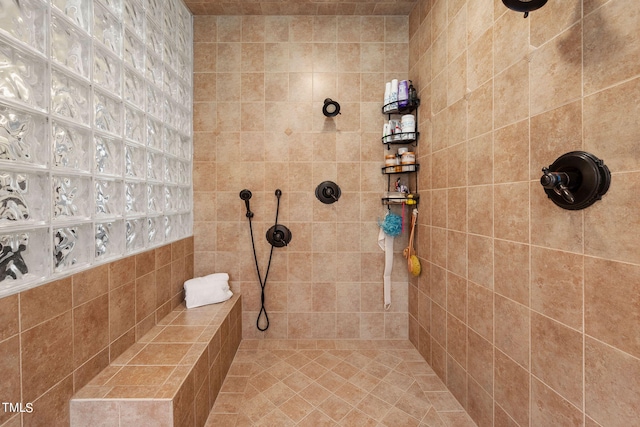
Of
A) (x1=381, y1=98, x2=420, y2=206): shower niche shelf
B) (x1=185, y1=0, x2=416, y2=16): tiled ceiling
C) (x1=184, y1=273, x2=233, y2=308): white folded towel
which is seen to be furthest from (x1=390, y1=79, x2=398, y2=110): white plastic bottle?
(x1=184, y1=273, x2=233, y2=308): white folded towel

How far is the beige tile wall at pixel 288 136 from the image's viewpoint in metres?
1.85

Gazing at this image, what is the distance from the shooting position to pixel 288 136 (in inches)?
73.1

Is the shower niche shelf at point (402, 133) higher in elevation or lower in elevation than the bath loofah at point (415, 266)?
higher

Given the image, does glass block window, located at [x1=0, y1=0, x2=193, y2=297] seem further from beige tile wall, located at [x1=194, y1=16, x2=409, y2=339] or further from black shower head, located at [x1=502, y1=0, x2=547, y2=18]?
black shower head, located at [x1=502, y1=0, x2=547, y2=18]

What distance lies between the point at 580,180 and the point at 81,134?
1733 mm

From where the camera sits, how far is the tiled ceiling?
67.8 inches

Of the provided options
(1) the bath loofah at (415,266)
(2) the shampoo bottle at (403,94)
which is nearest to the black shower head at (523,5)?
(2) the shampoo bottle at (403,94)

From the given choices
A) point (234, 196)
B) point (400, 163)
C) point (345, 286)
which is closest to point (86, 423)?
point (234, 196)

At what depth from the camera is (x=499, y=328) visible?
3.45ft

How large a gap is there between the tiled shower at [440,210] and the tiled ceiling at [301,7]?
0.14 ft

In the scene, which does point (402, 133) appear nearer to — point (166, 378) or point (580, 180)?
point (580, 180)

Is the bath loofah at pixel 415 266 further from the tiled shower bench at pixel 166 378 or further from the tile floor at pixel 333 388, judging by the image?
the tiled shower bench at pixel 166 378

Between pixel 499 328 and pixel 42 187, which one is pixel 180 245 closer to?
pixel 42 187

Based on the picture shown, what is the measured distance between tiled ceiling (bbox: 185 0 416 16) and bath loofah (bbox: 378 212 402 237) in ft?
4.83
